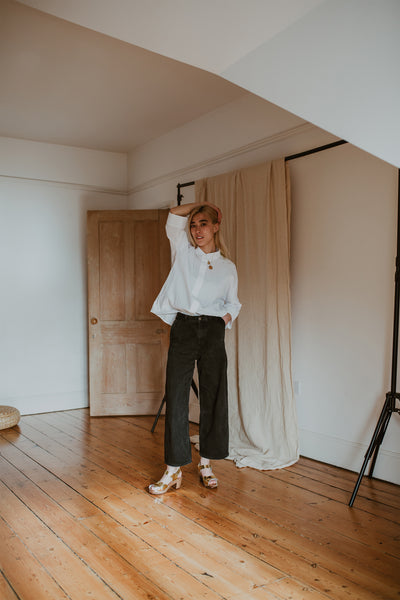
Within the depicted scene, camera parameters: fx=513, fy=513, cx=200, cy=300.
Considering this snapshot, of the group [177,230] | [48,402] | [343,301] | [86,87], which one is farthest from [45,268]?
[343,301]

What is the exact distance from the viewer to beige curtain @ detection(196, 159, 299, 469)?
3.73 meters

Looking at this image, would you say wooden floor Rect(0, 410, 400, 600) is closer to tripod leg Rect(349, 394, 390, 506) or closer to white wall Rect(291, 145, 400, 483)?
tripod leg Rect(349, 394, 390, 506)

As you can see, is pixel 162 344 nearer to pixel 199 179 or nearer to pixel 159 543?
pixel 199 179

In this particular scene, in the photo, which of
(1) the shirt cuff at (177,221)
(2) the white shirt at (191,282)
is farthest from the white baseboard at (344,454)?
(1) the shirt cuff at (177,221)

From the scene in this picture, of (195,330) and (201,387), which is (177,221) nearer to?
(195,330)

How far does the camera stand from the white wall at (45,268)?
17.7 feet

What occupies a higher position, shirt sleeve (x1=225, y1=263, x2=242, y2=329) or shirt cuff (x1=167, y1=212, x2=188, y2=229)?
shirt cuff (x1=167, y1=212, x2=188, y2=229)

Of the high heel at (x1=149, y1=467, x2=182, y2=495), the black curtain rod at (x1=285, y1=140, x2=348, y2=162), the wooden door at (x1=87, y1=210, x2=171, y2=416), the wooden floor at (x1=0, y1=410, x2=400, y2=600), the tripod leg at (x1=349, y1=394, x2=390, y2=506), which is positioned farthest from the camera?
the wooden door at (x1=87, y1=210, x2=171, y2=416)

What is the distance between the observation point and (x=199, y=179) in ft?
15.8

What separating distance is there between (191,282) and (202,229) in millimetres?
329

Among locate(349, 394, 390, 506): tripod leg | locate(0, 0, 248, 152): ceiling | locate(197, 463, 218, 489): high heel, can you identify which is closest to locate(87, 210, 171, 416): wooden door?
locate(0, 0, 248, 152): ceiling

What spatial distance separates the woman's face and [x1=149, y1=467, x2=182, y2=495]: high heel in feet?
4.58

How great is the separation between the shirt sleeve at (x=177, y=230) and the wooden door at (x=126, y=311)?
Result: 2145 mm

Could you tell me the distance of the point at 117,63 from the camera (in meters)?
3.69
